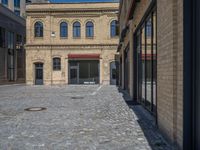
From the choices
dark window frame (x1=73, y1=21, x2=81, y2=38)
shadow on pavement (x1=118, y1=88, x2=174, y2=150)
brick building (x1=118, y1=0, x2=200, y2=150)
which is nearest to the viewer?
brick building (x1=118, y1=0, x2=200, y2=150)

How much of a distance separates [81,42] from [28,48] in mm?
7250

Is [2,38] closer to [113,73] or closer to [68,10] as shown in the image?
[68,10]

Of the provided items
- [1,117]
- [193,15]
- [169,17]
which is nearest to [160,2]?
[169,17]

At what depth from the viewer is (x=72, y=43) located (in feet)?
126

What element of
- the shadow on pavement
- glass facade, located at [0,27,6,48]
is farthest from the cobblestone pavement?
glass facade, located at [0,27,6,48]

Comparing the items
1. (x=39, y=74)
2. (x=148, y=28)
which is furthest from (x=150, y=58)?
(x=39, y=74)

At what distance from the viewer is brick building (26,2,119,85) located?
125 ft

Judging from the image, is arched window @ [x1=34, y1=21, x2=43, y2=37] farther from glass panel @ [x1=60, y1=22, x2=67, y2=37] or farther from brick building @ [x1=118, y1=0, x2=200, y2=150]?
brick building @ [x1=118, y1=0, x2=200, y2=150]

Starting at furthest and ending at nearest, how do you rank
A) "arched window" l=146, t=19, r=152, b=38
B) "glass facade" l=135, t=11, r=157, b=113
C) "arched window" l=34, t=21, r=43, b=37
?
"arched window" l=34, t=21, r=43, b=37
"arched window" l=146, t=19, r=152, b=38
"glass facade" l=135, t=11, r=157, b=113

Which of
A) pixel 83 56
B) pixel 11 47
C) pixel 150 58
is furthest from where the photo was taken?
pixel 11 47

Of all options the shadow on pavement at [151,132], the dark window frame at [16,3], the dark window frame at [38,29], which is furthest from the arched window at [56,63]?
the shadow on pavement at [151,132]

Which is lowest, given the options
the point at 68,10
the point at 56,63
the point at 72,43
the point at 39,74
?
the point at 39,74

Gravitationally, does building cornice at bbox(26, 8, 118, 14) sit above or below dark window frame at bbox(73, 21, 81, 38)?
above

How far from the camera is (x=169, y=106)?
19.6 feet
